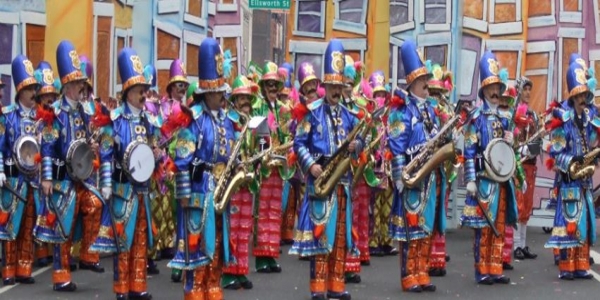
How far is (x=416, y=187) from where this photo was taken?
13109 mm

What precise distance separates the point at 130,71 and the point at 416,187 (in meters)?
2.85

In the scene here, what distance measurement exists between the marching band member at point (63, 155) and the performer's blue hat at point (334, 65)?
2324mm

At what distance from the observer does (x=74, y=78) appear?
1299 centimetres

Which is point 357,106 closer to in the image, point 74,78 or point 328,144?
point 328,144

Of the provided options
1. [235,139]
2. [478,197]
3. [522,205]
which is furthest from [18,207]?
[522,205]

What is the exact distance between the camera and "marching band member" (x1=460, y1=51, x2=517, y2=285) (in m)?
13.7

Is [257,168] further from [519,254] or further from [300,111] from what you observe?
[519,254]

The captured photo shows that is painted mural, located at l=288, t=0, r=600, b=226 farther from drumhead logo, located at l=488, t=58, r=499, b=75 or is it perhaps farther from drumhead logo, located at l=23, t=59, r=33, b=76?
drumhead logo, located at l=23, t=59, r=33, b=76

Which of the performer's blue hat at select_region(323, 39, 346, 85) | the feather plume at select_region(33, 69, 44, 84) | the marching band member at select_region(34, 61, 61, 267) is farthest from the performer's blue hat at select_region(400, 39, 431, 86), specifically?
the feather plume at select_region(33, 69, 44, 84)

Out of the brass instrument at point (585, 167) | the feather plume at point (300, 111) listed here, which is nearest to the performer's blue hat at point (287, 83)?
the brass instrument at point (585, 167)

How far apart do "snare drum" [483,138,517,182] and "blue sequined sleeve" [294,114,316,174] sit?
87.3 inches

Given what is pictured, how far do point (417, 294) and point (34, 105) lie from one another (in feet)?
13.5

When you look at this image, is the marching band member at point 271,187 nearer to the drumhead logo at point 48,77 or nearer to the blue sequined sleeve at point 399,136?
the blue sequined sleeve at point 399,136

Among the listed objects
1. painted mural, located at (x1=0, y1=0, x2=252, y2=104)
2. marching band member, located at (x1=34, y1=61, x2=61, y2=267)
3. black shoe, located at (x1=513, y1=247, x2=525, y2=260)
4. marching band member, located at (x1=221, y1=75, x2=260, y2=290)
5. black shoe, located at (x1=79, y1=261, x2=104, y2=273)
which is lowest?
black shoe, located at (x1=79, y1=261, x2=104, y2=273)
